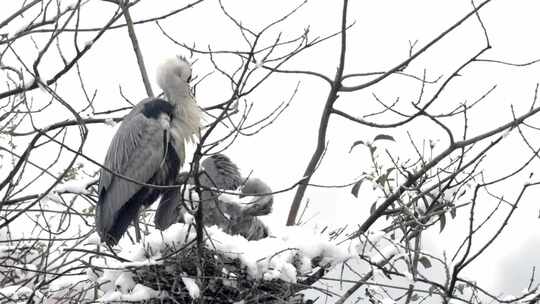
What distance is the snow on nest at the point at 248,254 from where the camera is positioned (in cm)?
407

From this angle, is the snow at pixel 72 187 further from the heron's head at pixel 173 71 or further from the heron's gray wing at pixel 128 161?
the heron's head at pixel 173 71

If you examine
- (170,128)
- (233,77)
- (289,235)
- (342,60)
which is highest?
(170,128)

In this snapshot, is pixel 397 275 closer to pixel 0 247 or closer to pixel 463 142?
pixel 463 142

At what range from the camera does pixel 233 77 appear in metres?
4.45

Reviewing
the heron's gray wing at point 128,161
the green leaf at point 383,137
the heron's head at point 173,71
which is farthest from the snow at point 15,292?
the green leaf at point 383,137

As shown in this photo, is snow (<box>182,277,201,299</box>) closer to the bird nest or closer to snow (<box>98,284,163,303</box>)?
the bird nest

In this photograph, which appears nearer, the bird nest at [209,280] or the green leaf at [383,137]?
the bird nest at [209,280]

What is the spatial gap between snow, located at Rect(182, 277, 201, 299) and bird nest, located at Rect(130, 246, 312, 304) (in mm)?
59

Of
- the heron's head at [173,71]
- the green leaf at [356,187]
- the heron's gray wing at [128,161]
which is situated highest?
the heron's head at [173,71]

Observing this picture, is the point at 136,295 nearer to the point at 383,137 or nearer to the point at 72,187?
the point at 72,187

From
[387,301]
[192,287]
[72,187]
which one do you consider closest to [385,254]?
[387,301]

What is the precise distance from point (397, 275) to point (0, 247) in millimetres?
2651

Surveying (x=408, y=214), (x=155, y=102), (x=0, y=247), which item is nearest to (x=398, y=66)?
(x=408, y=214)

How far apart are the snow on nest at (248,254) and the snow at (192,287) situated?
1 cm
